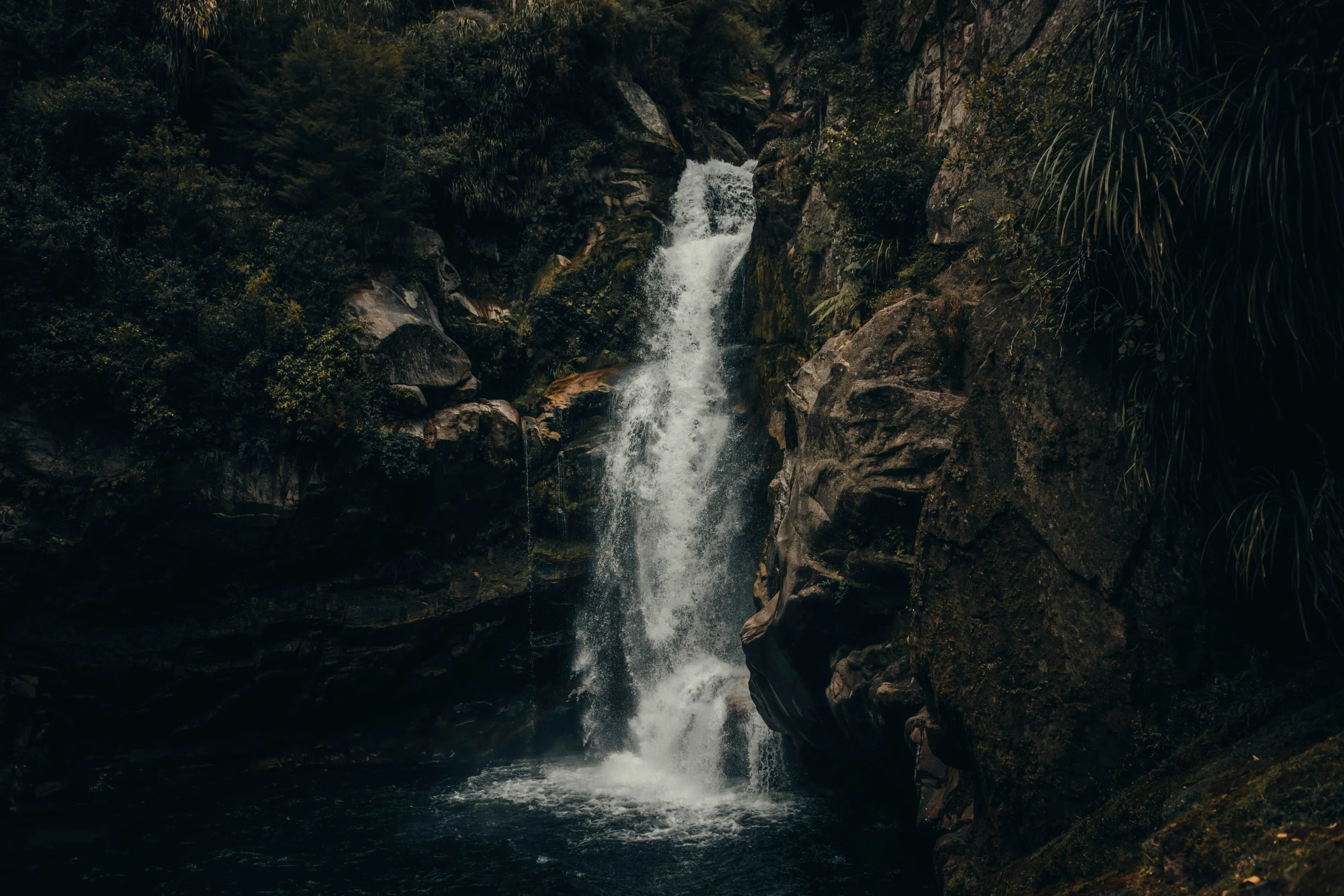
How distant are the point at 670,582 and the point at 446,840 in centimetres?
721

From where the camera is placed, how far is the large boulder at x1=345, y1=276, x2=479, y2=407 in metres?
17.6

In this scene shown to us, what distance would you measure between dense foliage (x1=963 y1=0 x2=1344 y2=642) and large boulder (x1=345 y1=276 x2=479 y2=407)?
1364 cm

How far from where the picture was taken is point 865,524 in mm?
11234

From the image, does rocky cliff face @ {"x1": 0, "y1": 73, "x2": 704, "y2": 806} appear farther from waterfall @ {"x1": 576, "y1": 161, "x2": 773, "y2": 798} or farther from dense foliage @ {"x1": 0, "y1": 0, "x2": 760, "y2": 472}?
waterfall @ {"x1": 576, "y1": 161, "x2": 773, "y2": 798}

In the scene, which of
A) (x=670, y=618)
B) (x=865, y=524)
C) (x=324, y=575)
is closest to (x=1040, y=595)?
(x=865, y=524)

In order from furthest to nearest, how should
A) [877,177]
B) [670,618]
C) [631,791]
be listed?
[670,618]
[631,791]
[877,177]

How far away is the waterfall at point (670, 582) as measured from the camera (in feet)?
52.4

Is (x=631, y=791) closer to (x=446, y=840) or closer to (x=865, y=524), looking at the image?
(x=446, y=840)

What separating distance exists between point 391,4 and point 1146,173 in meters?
23.4

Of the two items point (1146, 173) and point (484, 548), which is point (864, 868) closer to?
point (1146, 173)

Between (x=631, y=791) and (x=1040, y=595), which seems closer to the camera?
(x=1040, y=595)

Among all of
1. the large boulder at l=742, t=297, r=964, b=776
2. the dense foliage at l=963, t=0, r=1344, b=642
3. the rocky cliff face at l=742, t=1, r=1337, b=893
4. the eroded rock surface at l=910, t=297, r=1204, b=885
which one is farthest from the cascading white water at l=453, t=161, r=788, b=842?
the dense foliage at l=963, t=0, r=1344, b=642

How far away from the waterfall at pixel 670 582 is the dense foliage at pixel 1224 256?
977 cm

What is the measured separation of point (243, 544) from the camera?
52.6 ft
